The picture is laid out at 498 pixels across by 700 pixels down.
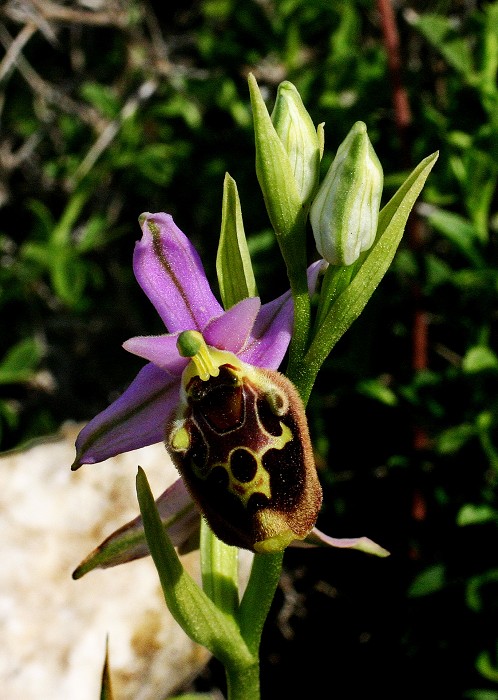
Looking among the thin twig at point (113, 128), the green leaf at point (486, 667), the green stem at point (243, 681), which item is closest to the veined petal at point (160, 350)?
the green stem at point (243, 681)

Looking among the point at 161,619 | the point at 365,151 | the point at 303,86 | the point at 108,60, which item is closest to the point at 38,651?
the point at 161,619

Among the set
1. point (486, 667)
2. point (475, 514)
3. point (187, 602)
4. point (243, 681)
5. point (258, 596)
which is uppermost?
point (187, 602)

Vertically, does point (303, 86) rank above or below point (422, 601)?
above

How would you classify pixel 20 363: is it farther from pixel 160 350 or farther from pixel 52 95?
pixel 160 350

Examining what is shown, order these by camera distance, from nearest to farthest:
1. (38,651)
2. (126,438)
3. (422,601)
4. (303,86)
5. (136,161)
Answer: (126,438) < (38,651) < (422,601) < (303,86) < (136,161)

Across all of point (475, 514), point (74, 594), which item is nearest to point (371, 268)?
point (475, 514)

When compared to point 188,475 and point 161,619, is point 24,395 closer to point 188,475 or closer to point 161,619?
point 161,619

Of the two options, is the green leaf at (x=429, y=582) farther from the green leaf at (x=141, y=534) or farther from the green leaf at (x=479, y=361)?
the green leaf at (x=141, y=534)
